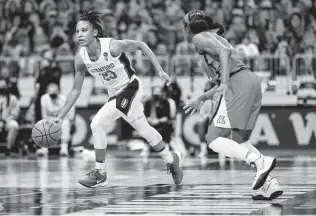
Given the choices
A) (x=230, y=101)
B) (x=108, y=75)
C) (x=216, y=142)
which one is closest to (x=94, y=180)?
(x=108, y=75)

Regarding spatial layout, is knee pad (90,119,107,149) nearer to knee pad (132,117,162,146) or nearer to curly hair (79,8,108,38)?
knee pad (132,117,162,146)

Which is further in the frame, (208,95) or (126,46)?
(126,46)

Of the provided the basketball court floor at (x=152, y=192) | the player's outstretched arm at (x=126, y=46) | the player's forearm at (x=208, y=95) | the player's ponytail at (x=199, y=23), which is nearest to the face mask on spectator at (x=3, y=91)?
the basketball court floor at (x=152, y=192)

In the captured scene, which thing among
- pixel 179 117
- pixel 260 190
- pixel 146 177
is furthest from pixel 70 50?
pixel 260 190

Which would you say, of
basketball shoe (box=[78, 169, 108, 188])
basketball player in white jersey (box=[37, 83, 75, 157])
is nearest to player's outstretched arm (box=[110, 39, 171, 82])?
basketball shoe (box=[78, 169, 108, 188])

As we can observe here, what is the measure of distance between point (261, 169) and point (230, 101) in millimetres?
917

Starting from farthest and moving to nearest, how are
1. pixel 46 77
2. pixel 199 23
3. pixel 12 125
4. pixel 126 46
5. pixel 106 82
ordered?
pixel 12 125 < pixel 46 77 < pixel 106 82 < pixel 126 46 < pixel 199 23

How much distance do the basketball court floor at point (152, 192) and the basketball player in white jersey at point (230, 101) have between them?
0.42 m

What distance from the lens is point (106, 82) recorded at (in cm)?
1362

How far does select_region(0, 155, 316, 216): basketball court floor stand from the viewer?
10.0 meters

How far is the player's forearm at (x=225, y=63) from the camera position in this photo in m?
11.0

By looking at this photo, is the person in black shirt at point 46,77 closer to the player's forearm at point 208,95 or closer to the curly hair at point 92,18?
the curly hair at point 92,18

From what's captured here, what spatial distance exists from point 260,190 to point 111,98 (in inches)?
132

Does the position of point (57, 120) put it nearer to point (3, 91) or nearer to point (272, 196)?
point (272, 196)
